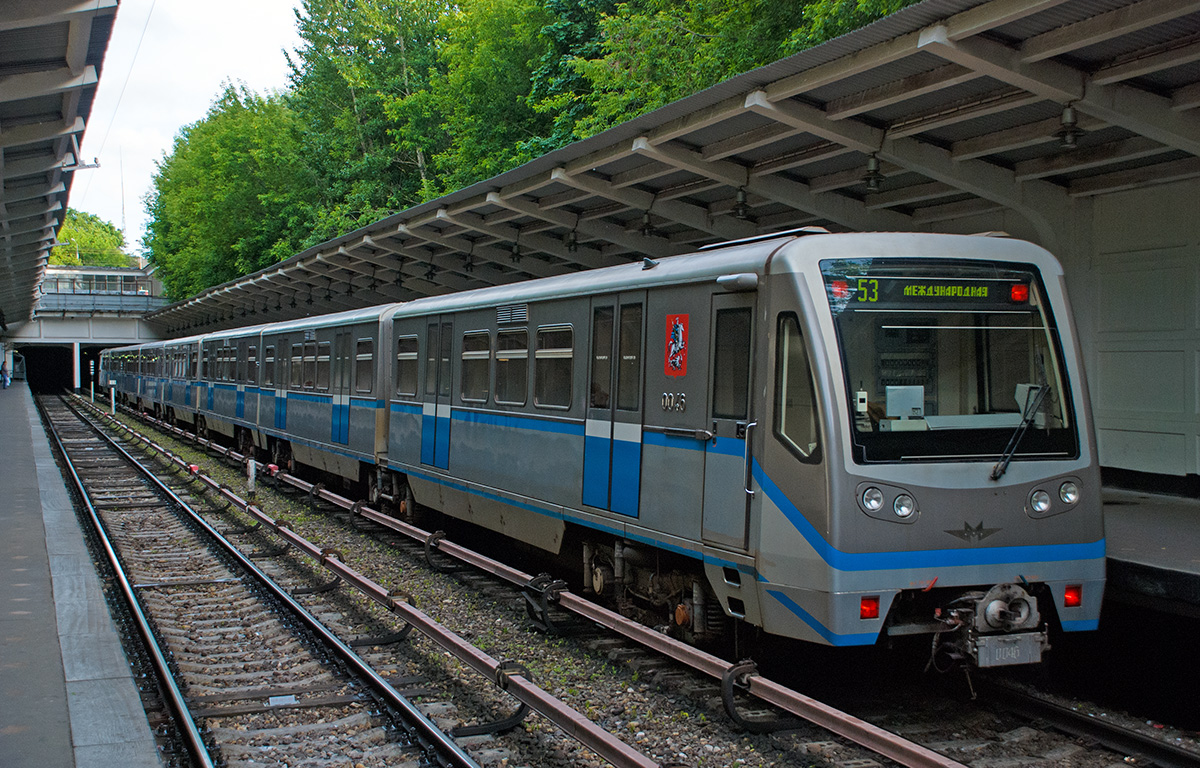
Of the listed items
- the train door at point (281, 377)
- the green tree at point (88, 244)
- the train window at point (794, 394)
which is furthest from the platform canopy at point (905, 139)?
the green tree at point (88, 244)

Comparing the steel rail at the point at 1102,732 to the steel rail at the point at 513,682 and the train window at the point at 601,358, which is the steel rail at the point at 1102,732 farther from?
the train window at the point at 601,358

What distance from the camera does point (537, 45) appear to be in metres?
37.2

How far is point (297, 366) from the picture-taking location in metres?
18.3

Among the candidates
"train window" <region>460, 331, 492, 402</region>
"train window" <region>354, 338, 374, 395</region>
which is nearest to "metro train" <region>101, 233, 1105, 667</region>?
"train window" <region>460, 331, 492, 402</region>

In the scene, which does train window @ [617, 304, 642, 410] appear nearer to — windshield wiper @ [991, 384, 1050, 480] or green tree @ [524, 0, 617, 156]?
windshield wiper @ [991, 384, 1050, 480]

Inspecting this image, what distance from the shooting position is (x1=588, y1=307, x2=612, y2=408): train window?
27.5ft

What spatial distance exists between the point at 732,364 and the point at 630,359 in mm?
1386

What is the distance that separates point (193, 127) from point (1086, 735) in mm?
84676

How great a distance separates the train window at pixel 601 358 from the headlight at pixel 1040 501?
3.25m

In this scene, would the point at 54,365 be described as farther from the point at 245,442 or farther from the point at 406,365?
the point at 406,365

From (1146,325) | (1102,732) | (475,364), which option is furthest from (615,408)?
(1146,325)

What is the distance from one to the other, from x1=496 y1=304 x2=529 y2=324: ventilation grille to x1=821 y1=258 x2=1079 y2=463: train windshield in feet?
13.5

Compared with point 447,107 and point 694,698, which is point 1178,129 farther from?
point 447,107

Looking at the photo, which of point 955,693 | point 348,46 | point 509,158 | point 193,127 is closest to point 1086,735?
point 955,693
